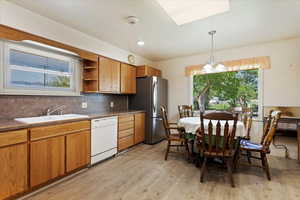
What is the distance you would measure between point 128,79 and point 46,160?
2454 millimetres

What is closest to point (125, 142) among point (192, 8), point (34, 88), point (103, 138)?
point (103, 138)

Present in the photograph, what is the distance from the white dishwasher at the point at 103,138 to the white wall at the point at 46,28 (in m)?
1.52

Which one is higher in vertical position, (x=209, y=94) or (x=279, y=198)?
(x=209, y=94)

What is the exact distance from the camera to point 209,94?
13.9ft

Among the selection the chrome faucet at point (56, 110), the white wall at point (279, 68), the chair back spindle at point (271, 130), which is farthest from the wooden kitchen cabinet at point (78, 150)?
the white wall at point (279, 68)

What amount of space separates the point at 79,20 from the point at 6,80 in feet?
4.55

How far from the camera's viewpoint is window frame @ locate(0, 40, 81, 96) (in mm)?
2076

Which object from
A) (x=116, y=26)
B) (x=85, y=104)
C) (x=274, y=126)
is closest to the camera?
(x=274, y=126)

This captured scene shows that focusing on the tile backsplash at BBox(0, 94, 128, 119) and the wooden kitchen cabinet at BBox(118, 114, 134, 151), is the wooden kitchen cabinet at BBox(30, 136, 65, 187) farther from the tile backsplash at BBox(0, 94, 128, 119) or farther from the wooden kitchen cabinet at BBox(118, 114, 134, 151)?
the wooden kitchen cabinet at BBox(118, 114, 134, 151)

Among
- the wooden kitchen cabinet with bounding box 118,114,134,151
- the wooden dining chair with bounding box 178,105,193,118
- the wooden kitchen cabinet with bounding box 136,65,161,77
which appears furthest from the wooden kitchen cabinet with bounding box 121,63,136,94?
the wooden dining chair with bounding box 178,105,193,118

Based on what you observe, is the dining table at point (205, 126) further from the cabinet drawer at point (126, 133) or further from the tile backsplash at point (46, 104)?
the tile backsplash at point (46, 104)

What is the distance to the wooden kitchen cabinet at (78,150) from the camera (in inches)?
88.7

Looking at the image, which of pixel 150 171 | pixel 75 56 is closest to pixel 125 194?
pixel 150 171

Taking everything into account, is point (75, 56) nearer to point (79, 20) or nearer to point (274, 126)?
point (79, 20)
